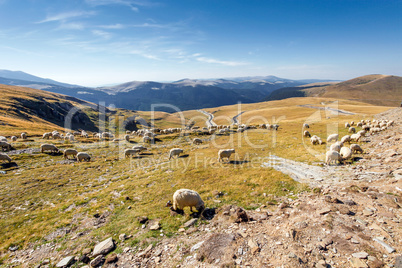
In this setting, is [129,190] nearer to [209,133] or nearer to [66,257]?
[66,257]

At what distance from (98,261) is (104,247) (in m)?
0.94

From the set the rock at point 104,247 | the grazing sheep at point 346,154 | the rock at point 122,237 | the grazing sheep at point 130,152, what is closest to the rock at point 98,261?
the rock at point 104,247

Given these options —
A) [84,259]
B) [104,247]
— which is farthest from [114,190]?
[84,259]

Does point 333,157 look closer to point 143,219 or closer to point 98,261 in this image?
point 143,219

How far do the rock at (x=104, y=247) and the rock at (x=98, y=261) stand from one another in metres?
0.39

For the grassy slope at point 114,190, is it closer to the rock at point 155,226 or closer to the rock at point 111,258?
the rock at point 155,226

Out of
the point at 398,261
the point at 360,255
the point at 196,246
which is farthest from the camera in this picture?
the point at 196,246

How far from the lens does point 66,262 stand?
957 centimetres

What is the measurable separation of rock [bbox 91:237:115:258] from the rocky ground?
0.17ft

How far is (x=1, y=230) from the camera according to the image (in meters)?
13.0

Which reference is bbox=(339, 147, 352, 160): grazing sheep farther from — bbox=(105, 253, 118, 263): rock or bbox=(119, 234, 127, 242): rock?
bbox=(105, 253, 118, 263): rock

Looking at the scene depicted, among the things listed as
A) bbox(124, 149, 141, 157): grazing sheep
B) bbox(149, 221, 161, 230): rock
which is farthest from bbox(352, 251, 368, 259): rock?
bbox(124, 149, 141, 157): grazing sheep

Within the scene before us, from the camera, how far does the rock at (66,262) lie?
9500 mm

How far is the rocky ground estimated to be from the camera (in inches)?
299
